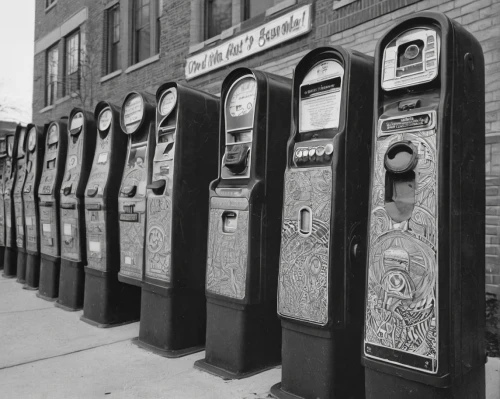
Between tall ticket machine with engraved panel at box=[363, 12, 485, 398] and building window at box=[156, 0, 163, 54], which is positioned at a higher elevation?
building window at box=[156, 0, 163, 54]

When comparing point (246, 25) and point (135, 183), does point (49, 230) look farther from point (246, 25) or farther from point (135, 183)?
point (246, 25)

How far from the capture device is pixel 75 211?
505 cm

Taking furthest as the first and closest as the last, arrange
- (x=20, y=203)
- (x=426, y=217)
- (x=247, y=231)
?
(x=20, y=203) → (x=247, y=231) → (x=426, y=217)

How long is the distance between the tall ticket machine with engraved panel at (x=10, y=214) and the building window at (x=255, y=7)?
345 centimetres

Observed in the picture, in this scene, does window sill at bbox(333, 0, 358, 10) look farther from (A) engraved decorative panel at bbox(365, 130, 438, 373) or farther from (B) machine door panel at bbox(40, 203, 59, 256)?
(B) machine door panel at bbox(40, 203, 59, 256)

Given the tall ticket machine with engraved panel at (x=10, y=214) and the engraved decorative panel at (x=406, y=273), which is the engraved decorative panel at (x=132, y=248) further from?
the tall ticket machine with engraved panel at (x=10, y=214)

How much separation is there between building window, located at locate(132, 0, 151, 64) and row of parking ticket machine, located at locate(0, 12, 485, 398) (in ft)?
17.4

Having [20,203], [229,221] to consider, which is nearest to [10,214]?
[20,203]

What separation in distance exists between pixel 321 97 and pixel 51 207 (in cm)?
372

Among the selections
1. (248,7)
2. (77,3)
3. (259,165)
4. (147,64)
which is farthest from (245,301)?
(77,3)

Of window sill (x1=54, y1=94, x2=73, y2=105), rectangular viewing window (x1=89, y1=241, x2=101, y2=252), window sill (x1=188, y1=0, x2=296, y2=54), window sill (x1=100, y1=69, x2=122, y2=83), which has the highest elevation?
window sill (x1=100, y1=69, x2=122, y2=83)

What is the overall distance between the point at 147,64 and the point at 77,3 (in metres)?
3.93

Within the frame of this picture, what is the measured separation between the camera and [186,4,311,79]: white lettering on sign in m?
5.89

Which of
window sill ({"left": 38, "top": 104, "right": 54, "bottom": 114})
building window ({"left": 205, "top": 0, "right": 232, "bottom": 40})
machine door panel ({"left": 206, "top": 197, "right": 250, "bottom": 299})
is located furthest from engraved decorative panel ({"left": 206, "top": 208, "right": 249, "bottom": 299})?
window sill ({"left": 38, "top": 104, "right": 54, "bottom": 114})
